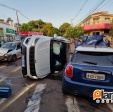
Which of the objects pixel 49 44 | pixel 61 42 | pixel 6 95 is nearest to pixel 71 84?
pixel 6 95

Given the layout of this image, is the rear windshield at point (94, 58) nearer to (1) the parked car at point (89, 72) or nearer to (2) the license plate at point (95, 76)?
(1) the parked car at point (89, 72)

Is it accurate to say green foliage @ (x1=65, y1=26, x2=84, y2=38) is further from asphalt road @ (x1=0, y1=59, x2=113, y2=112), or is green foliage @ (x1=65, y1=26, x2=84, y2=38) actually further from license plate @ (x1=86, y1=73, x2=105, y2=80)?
license plate @ (x1=86, y1=73, x2=105, y2=80)

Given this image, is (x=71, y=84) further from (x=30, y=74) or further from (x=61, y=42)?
(x=61, y=42)

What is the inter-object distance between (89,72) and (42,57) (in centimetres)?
301

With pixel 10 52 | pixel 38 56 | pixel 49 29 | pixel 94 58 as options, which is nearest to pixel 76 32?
pixel 49 29

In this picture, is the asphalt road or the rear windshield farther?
the rear windshield

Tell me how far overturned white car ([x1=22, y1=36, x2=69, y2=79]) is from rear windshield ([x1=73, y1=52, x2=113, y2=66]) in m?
2.39

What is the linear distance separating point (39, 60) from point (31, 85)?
105 centimetres

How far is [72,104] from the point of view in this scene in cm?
495

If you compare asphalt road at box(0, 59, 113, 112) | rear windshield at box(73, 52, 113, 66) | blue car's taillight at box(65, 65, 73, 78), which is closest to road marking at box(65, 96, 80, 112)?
asphalt road at box(0, 59, 113, 112)

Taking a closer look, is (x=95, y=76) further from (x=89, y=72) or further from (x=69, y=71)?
(x=69, y=71)

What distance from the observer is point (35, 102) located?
5059 mm

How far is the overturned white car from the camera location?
23.1ft

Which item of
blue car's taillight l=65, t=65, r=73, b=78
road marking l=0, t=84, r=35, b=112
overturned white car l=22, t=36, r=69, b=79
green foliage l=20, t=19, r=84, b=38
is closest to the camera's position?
road marking l=0, t=84, r=35, b=112
